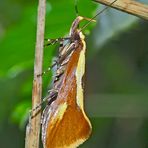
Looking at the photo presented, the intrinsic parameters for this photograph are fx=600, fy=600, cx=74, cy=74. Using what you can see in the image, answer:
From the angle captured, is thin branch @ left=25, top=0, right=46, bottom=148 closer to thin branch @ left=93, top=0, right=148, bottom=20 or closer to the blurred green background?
thin branch @ left=93, top=0, right=148, bottom=20

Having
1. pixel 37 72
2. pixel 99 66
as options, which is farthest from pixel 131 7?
pixel 99 66

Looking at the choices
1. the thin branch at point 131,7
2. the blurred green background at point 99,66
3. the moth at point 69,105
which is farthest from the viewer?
the blurred green background at point 99,66

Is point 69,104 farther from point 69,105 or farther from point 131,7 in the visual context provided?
point 131,7

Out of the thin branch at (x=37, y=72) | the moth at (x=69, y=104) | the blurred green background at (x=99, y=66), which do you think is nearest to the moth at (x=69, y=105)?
the moth at (x=69, y=104)

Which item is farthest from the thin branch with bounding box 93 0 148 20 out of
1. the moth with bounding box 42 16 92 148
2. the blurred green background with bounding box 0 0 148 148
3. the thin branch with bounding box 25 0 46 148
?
the blurred green background with bounding box 0 0 148 148

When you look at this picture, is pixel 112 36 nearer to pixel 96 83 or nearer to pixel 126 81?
pixel 126 81

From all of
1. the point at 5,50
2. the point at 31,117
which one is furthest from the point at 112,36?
the point at 31,117

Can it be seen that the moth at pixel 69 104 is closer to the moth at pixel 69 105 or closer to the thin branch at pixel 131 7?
the moth at pixel 69 105
